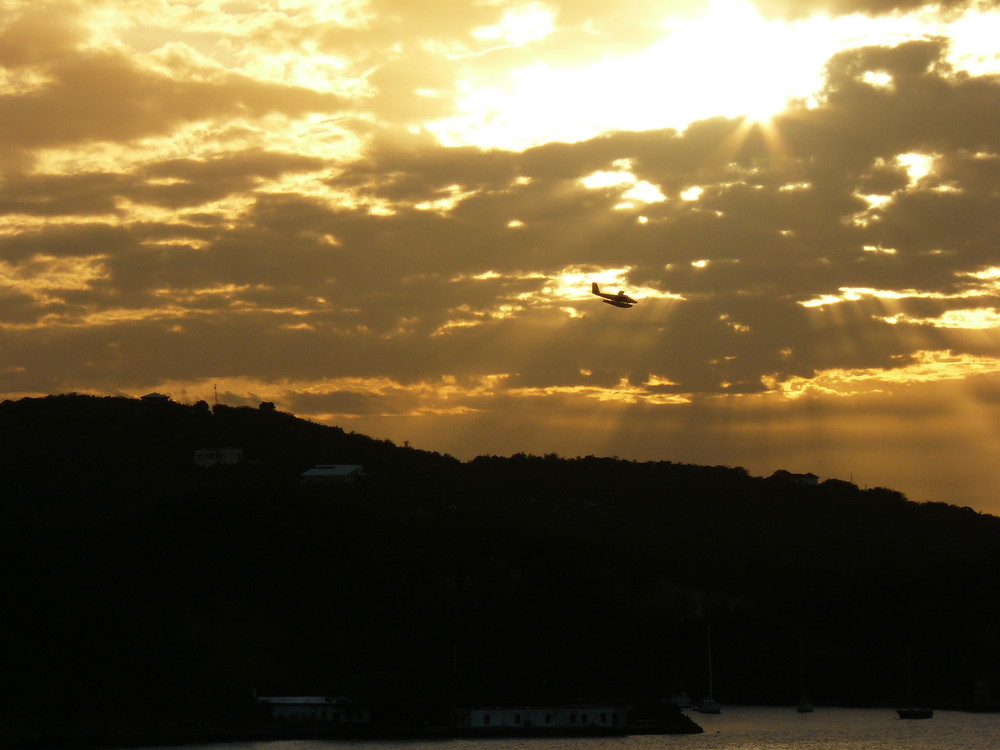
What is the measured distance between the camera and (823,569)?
16975 cm

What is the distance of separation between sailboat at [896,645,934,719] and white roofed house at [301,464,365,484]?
74.7 m

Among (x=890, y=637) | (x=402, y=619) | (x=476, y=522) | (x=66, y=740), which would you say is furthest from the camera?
(x=476, y=522)

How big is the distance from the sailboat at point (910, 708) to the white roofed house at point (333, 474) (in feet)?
245

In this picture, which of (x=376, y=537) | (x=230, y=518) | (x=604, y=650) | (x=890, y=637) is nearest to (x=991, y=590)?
(x=890, y=637)

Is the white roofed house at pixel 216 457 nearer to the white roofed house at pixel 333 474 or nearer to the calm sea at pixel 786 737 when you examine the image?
the white roofed house at pixel 333 474

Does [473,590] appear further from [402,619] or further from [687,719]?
[687,719]

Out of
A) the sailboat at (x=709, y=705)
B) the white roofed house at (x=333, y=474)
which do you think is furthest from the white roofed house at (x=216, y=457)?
the sailboat at (x=709, y=705)

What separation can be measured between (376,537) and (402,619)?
1617cm

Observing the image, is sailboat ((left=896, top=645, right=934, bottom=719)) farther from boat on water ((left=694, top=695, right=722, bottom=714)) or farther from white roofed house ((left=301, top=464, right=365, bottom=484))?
white roofed house ((left=301, top=464, right=365, bottom=484))

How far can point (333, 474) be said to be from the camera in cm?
18612

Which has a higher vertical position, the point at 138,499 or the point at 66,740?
the point at 138,499

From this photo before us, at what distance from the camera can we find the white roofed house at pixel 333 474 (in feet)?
607

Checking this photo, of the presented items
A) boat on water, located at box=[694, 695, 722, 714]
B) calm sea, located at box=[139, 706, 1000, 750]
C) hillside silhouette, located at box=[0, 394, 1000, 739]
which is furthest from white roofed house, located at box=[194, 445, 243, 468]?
calm sea, located at box=[139, 706, 1000, 750]

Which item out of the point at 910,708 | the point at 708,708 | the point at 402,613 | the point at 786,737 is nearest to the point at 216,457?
the point at 402,613
